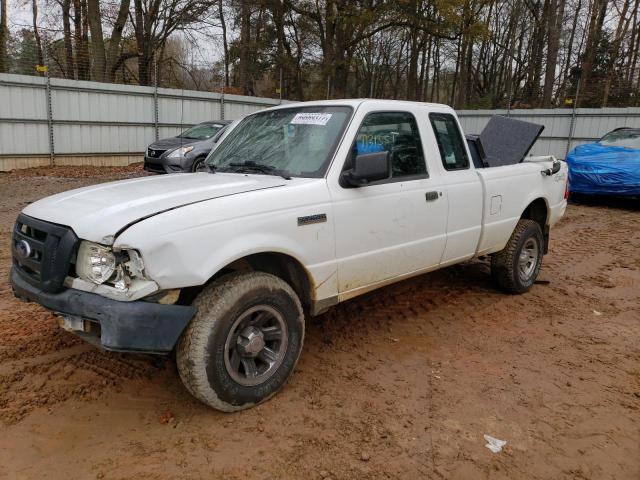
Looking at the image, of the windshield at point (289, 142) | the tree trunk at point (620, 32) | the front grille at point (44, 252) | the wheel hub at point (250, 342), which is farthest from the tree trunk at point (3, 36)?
the tree trunk at point (620, 32)

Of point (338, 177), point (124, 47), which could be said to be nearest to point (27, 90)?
point (124, 47)

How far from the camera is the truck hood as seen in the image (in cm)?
269

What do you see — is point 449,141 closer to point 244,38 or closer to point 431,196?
point 431,196

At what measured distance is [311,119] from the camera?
3820 millimetres

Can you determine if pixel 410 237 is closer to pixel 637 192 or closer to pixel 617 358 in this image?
pixel 617 358

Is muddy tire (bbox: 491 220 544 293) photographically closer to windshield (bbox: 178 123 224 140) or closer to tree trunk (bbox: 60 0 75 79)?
windshield (bbox: 178 123 224 140)

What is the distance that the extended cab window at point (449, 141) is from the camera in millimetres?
4348

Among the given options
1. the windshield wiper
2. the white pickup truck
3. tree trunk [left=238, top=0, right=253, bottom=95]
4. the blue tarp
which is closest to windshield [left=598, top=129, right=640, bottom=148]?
the blue tarp

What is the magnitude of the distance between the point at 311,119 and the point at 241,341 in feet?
5.74

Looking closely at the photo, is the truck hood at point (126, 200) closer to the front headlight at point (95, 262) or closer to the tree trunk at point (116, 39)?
the front headlight at point (95, 262)

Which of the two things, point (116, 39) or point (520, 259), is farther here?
point (116, 39)

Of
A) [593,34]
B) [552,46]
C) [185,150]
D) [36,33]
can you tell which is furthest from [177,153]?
[593,34]

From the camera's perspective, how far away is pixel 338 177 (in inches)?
136

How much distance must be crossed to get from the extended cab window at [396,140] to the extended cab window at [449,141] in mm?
279
